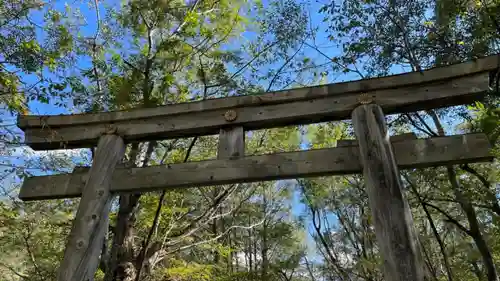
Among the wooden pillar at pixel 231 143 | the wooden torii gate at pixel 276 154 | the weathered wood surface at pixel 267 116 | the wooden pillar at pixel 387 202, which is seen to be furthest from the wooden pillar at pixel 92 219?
the wooden pillar at pixel 387 202

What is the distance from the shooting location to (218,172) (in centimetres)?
264

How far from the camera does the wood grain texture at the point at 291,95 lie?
2.54m

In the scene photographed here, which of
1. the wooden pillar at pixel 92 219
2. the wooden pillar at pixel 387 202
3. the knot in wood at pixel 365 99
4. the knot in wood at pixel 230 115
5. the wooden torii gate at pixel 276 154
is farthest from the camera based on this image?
the knot in wood at pixel 230 115

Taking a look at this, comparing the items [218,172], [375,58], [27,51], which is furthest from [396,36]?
[27,51]

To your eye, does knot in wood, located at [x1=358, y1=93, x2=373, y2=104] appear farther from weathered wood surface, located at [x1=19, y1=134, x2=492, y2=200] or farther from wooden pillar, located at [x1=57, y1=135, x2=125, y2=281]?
wooden pillar, located at [x1=57, y1=135, x2=125, y2=281]

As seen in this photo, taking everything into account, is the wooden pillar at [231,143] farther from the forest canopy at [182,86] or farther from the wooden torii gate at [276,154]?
the forest canopy at [182,86]

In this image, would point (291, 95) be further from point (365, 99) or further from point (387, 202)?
point (387, 202)

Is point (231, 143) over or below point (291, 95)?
below

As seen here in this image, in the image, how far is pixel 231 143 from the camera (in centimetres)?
279

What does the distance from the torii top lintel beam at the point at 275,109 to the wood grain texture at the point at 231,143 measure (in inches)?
2.8

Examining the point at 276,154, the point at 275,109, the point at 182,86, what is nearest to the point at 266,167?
the point at 276,154

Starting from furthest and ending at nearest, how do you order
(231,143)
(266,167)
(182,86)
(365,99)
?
(182,86), (231,143), (365,99), (266,167)

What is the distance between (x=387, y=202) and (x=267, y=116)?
1.18 meters

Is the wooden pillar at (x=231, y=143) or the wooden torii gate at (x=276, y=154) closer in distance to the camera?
the wooden torii gate at (x=276, y=154)
